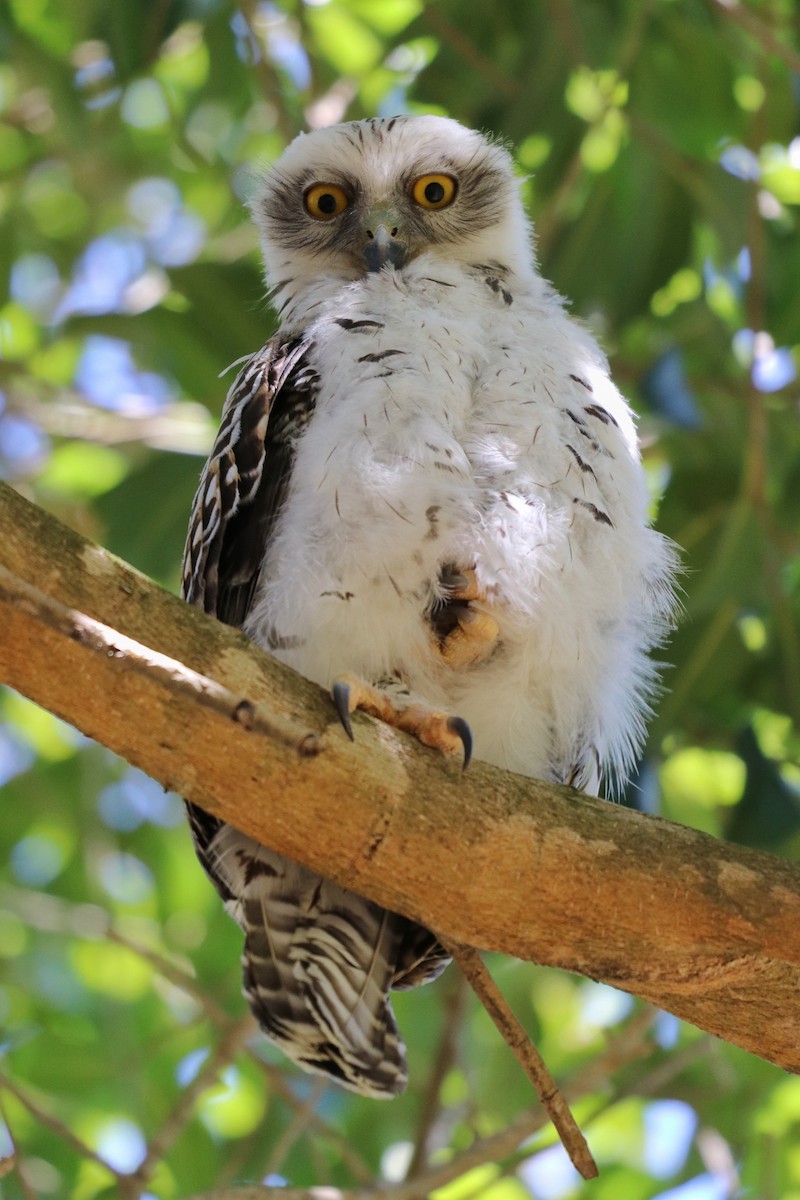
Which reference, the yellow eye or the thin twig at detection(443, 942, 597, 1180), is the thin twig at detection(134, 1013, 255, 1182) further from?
the yellow eye

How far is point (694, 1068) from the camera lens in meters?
5.32

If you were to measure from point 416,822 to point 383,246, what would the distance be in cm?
194

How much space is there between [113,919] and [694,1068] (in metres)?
2.20

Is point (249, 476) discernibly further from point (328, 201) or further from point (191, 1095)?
point (191, 1095)

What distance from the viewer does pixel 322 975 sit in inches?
132

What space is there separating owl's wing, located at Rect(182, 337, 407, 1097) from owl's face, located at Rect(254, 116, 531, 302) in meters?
0.86

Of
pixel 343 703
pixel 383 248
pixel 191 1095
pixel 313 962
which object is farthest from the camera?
pixel 383 248

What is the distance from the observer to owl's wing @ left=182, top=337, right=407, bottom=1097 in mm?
3342

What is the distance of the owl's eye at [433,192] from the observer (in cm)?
435

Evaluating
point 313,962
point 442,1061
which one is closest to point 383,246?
point 313,962

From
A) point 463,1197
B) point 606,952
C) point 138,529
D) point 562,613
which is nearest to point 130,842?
point 138,529

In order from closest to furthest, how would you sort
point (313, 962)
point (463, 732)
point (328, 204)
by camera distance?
1. point (463, 732)
2. point (313, 962)
3. point (328, 204)

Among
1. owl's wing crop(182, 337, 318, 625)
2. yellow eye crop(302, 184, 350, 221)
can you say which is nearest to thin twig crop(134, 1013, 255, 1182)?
owl's wing crop(182, 337, 318, 625)

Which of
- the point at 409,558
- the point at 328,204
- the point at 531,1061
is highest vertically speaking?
the point at 409,558
